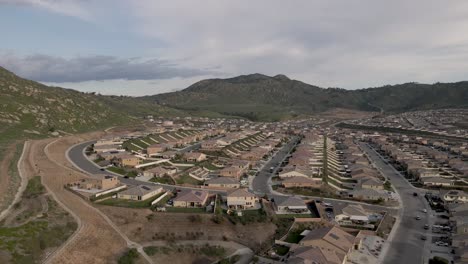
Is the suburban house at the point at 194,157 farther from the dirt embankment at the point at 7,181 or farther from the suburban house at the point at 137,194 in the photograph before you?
the dirt embankment at the point at 7,181

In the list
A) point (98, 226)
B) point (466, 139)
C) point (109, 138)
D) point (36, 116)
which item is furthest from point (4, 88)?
point (466, 139)

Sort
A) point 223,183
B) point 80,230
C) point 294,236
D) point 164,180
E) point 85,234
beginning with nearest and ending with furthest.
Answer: point 85,234
point 80,230
point 294,236
point 223,183
point 164,180

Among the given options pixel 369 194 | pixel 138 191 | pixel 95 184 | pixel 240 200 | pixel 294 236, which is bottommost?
pixel 294 236

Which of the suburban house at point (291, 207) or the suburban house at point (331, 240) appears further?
the suburban house at point (291, 207)

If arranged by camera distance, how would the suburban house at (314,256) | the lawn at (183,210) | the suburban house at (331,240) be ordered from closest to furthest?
the suburban house at (314,256)
the suburban house at (331,240)
the lawn at (183,210)

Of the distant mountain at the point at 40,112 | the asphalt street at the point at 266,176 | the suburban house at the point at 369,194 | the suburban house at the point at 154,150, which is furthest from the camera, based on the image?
the distant mountain at the point at 40,112

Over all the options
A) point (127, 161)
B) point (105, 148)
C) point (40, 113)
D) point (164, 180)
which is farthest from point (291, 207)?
→ point (40, 113)

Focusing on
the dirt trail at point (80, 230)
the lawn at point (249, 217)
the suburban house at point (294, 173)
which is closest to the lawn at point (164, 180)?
the dirt trail at point (80, 230)

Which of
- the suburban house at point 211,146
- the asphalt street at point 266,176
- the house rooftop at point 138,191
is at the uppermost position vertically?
the suburban house at point 211,146

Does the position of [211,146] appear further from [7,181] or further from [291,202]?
[7,181]
